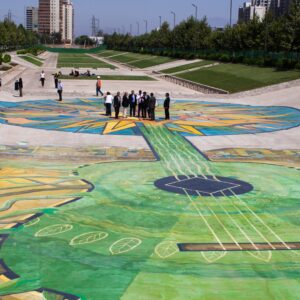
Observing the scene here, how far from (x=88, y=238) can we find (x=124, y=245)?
0.76 meters

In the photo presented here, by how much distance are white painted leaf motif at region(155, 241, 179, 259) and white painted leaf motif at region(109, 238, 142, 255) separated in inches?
16.7

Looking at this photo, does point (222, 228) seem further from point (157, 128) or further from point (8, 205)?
point (157, 128)

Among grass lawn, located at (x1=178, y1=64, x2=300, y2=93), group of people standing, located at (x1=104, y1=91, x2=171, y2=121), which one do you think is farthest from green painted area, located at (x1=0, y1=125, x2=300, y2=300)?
grass lawn, located at (x1=178, y1=64, x2=300, y2=93)

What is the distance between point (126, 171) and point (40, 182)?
2.64 m

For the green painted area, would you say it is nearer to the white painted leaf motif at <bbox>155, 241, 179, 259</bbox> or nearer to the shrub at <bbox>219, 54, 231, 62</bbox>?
the white painted leaf motif at <bbox>155, 241, 179, 259</bbox>

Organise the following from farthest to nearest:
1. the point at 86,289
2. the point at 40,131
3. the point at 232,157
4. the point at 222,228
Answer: the point at 40,131, the point at 232,157, the point at 222,228, the point at 86,289

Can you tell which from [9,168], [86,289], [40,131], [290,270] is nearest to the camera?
[86,289]

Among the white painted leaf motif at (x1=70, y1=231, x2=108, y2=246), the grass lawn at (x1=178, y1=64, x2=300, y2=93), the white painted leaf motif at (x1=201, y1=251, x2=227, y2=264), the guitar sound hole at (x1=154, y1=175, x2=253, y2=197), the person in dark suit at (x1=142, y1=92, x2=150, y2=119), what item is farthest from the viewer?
the grass lawn at (x1=178, y1=64, x2=300, y2=93)

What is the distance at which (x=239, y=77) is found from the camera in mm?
50344

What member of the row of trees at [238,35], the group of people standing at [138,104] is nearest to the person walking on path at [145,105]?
the group of people standing at [138,104]

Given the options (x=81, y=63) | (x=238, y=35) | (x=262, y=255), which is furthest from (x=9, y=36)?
(x=262, y=255)

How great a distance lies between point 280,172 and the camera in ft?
50.7

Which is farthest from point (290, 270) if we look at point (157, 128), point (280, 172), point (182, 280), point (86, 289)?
point (157, 128)

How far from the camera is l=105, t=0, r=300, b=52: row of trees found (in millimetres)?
54219
